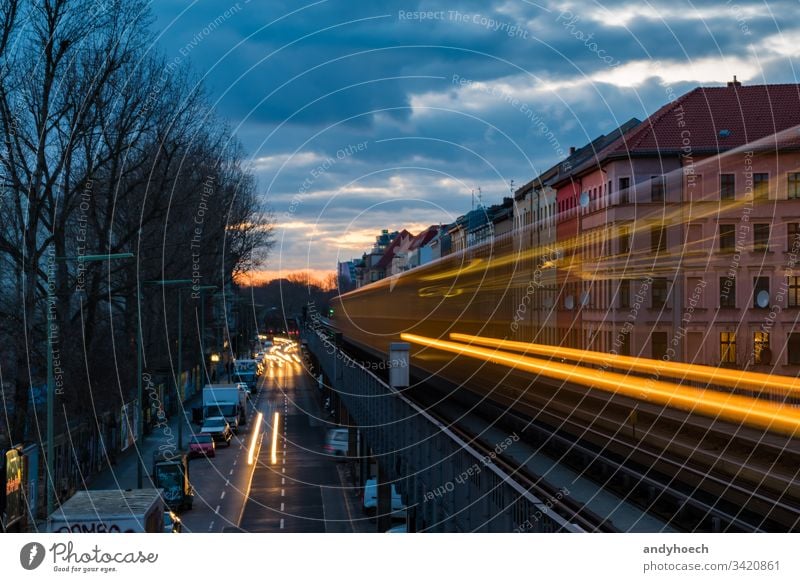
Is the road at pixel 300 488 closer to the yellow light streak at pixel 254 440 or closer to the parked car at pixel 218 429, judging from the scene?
the yellow light streak at pixel 254 440

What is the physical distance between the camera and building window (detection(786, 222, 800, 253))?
99.5 feet

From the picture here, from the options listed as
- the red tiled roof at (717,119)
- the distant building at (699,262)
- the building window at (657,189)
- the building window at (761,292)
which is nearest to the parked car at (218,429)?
the distant building at (699,262)

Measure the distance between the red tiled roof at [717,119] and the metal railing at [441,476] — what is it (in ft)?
61.3

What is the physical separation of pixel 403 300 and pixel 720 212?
1021 cm

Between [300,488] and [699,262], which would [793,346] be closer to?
[699,262]

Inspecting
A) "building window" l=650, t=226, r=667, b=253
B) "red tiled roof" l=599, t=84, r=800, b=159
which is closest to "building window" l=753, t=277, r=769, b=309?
"building window" l=650, t=226, r=667, b=253

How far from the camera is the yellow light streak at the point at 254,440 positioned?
49.4m

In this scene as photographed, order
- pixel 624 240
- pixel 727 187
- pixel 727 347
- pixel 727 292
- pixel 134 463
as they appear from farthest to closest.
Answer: pixel 134 463 < pixel 727 292 < pixel 727 347 < pixel 727 187 < pixel 624 240

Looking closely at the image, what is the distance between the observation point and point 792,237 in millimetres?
32062

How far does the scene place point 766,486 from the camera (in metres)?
13.6

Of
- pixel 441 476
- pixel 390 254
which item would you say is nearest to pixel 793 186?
pixel 441 476

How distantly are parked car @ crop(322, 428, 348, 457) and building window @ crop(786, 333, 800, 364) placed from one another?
79.7 feet

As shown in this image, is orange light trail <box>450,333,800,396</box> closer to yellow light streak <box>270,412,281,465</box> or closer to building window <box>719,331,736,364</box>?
building window <box>719,331,736,364</box>

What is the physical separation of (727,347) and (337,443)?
75.0 feet
